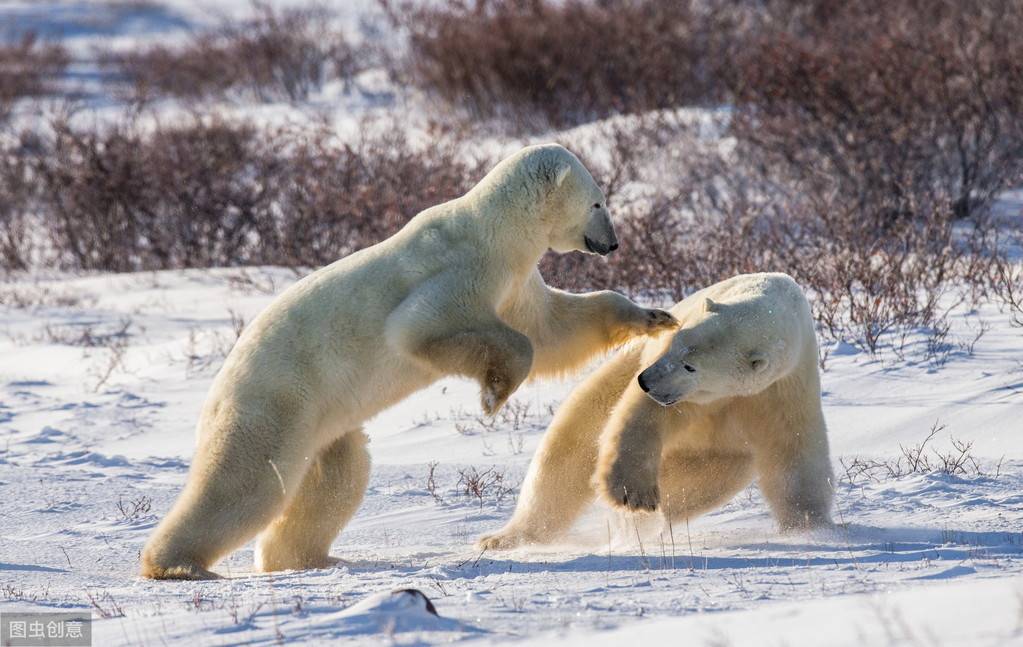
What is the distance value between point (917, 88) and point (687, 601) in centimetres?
738

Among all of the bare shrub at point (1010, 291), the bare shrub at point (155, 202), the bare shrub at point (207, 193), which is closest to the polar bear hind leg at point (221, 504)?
the bare shrub at point (1010, 291)

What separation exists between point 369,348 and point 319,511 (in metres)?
0.55

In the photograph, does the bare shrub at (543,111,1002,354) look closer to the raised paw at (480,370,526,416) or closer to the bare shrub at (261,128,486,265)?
the bare shrub at (261,128,486,265)

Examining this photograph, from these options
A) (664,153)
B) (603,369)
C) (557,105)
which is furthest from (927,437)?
(557,105)

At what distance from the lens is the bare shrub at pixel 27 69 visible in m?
Answer: 18.5

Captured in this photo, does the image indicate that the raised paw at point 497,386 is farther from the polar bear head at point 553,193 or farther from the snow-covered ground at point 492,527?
the polar bear head at point 553,193


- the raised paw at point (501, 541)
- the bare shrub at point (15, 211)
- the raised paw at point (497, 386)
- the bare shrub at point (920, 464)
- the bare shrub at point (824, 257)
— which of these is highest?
the bare shrub at point (15, 211)

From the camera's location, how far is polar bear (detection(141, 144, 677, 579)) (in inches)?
139

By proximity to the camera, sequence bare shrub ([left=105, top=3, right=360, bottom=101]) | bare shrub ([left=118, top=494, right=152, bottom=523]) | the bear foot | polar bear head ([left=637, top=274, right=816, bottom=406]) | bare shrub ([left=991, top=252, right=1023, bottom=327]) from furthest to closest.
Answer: bare shrub ([left=105, top=3, right=360, bottom=101]) < bare shrub ([left=991, top=252, right=1023, bottom=327]) < bare shrub ([left=118, top=494, right=152, bottom=523]) < polar bear head ([left=637, top=274, right=816, bottom=406]) < the bear foot

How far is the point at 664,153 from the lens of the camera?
10.3 metres

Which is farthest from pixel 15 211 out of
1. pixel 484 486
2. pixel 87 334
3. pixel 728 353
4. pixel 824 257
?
pixel 728 353

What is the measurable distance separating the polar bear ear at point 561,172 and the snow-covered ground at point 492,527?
1.05 metres

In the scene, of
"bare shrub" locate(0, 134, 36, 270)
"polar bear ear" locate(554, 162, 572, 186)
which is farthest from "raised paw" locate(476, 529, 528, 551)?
"bare shrub" locate(0, 134, 36, 270)

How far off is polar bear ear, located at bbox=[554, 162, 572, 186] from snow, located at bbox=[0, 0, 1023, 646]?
40.8 inches
